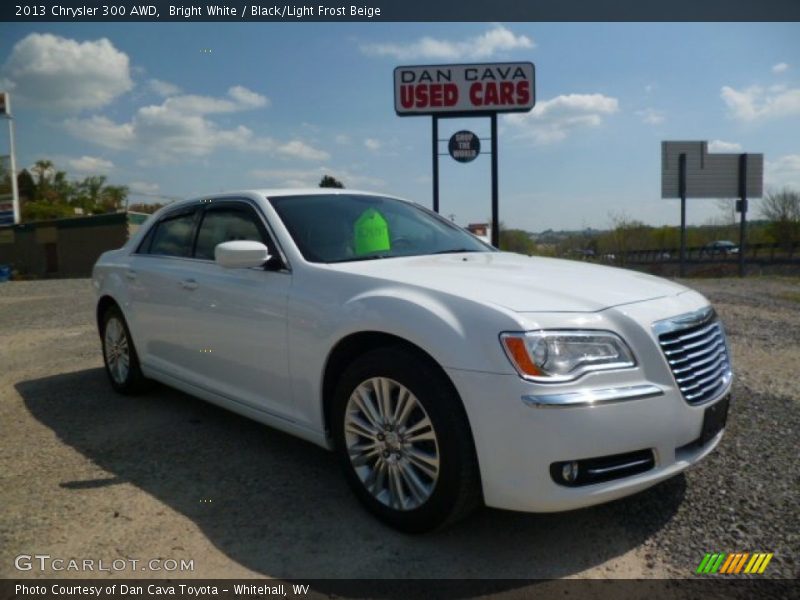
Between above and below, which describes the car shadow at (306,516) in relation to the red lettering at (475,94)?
below

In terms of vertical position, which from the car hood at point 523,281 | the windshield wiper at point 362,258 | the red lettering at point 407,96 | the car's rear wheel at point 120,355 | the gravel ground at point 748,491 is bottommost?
the gravel ground at point 748,491

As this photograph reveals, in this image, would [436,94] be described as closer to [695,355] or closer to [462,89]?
[462,89]

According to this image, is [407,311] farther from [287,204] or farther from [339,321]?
[287,204]

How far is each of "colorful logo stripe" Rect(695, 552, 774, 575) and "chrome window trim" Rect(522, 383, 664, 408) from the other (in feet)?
2.42

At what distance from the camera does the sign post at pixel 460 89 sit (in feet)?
44.9

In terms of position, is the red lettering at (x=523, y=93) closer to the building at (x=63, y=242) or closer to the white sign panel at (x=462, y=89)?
the white sign panel at (x=462, y=89)

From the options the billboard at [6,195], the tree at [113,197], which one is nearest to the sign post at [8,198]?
the billboard at [6,195]

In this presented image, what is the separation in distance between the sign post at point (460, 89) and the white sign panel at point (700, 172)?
54.6ft

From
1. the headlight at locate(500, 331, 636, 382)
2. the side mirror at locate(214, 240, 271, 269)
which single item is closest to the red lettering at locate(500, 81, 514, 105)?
the side mirror at locate(214, 240, 271, 269)

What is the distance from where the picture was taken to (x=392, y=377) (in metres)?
2.79

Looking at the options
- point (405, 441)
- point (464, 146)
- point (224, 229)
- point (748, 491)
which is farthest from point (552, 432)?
point (464, 146)

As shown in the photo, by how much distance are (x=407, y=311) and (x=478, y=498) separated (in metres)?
0.83

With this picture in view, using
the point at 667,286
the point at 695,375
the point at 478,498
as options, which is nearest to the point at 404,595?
the point at 478,498

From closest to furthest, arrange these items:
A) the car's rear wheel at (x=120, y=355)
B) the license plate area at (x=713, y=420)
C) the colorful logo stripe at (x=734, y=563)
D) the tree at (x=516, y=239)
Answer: the colorful logo stripe at (x=734, y=563), the license plate area at (x=713, y=420), the car's rear wheel at (x=120, y=355), the tree at (x=516, y=239)
